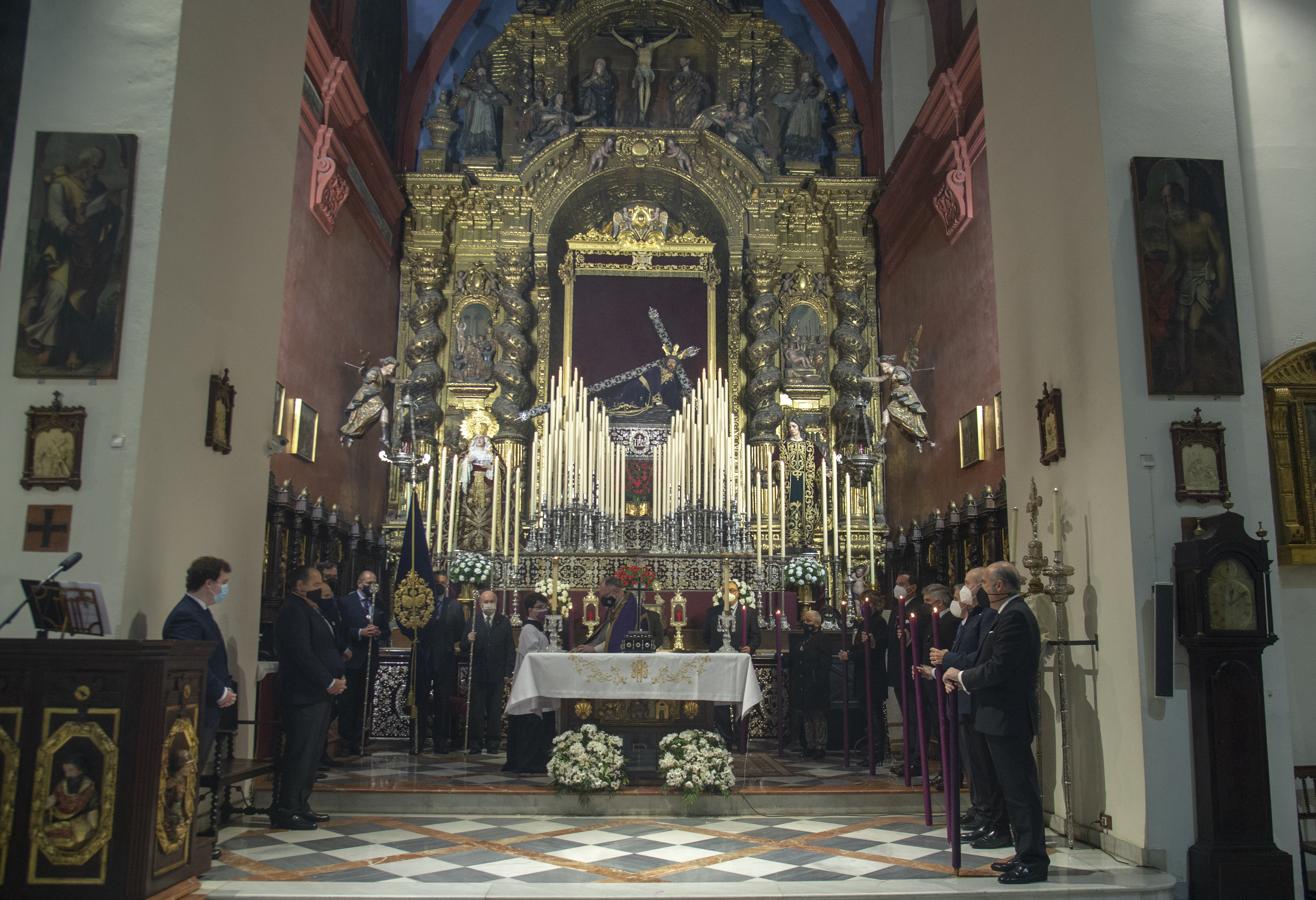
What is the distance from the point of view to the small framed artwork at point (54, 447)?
6027 millimetres

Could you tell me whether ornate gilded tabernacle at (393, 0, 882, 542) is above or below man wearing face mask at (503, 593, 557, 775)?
above

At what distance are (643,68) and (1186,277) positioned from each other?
1198 centimetres

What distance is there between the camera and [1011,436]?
27.5 ft

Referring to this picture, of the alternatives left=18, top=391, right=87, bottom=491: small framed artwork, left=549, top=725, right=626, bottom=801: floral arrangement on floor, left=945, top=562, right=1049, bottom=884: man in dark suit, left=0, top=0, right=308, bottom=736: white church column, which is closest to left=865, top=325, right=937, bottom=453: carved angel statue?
left=549, top=725, right=626, bottom=801: floral arrangement on floor

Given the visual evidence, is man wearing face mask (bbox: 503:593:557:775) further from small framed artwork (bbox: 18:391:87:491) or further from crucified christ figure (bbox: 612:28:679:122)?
crucified christ figure (bbox: 612:28:679:122)

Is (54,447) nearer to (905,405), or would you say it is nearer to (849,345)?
(905,405)

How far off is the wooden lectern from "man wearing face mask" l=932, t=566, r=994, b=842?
13.4 ft

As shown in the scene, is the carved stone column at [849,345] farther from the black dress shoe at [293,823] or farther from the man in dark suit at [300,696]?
the black dress shoe at [293,823]

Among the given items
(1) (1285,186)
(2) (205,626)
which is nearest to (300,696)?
(2) (205,626)

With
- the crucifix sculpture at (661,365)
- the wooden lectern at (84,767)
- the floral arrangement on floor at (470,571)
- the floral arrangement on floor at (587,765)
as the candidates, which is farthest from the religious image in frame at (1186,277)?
the crucifix sculpture at (661,365)

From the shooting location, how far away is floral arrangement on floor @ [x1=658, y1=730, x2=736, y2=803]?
7770mm

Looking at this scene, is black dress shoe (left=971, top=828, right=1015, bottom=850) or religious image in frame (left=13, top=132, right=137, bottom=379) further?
black dress shoe (left=971, top=828, right=1015, bottom=850)

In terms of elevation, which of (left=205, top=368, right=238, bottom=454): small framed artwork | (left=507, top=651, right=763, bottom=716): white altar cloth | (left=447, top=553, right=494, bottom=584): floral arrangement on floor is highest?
(left=205, top=368, right=238, bottom=454): small framed artwork

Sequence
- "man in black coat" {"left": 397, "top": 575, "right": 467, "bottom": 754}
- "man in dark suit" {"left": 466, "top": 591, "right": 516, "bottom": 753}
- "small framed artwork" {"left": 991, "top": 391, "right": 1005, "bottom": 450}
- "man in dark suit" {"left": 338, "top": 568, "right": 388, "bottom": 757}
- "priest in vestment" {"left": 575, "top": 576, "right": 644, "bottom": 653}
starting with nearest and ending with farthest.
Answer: "priest in vestment" {"left": 575, "top": 576, "right": 644, "bottom": 653} → "man in dark suit" {"left": 338, "top": 568, "right": 388, "bottom": 757} → "man in dark suit" {"left": 466, "top": 591, "right": 516, "bottom": 753} → "man in black coat" {"left": 397, "top": 575, "right": 467, "bottom": 754} → "small framed artwork" {"left": 991, "top": 391, "right": 1005, "bottom": 450}
